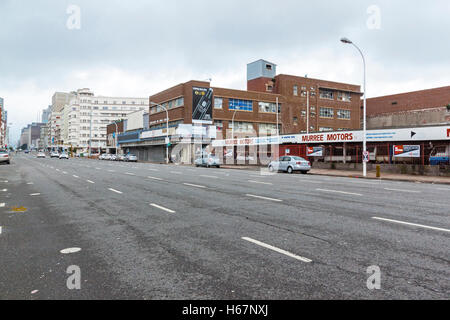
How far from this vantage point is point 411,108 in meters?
63.3

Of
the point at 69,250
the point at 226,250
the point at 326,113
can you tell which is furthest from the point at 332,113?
the point at 69,250

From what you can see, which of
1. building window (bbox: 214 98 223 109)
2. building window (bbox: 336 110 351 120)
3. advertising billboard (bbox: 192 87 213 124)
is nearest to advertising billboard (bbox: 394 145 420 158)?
advertising billboard (bbox: 192 87 213 124)

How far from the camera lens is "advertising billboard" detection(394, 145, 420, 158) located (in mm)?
25452

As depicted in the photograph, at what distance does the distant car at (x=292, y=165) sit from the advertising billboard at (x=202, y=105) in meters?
29.9

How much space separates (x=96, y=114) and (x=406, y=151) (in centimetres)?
13298

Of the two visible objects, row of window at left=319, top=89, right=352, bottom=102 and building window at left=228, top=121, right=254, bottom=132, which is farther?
row of window at left=319, top=89, right=352, bottom=102

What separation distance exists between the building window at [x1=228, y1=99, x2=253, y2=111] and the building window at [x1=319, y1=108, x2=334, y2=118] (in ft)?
57.5

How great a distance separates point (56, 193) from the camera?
12.8m

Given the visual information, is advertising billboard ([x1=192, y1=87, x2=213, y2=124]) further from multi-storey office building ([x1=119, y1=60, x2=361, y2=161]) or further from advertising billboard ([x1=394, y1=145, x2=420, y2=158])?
advertising billboard ([x1=394, y1=145, x2=420, y2=158])

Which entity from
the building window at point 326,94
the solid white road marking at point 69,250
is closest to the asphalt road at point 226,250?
the solid white road marking at point 69,250

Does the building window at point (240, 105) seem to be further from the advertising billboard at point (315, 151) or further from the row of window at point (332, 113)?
the advertising billboard at point (315, 151)

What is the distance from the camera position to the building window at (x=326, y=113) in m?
69.9

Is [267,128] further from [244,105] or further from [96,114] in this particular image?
[96,114]
